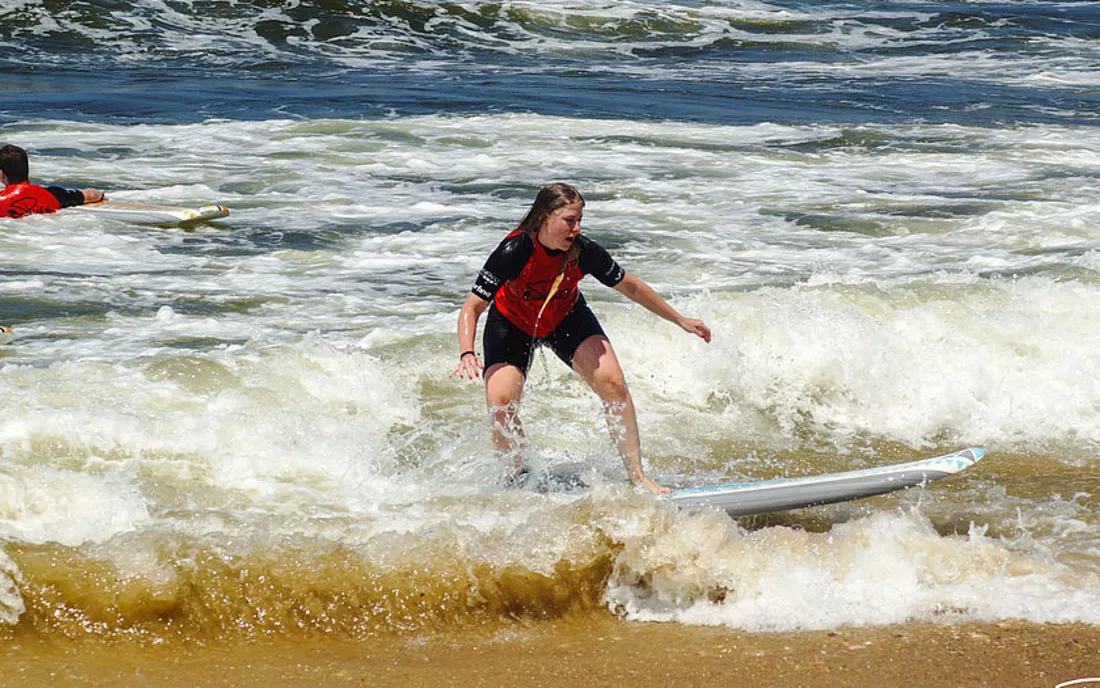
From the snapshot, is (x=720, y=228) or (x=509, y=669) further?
(x=720, y=228)

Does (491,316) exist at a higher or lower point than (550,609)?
higher

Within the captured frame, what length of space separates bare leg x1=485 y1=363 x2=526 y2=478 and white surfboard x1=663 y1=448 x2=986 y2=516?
31.0 inches

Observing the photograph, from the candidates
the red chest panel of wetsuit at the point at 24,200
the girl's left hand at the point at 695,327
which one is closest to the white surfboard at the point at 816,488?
the girl's left hand at the point at 695,327

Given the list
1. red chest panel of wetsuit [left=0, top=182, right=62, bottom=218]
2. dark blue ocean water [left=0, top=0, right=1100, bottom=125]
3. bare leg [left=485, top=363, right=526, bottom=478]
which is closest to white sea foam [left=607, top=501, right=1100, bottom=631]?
bare leg [left=485, top=363, right=526, bottom=478]

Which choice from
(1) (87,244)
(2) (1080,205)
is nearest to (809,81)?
(2) (1080,205)

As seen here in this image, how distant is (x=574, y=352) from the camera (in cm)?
580

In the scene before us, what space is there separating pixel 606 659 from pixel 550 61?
22669 mm

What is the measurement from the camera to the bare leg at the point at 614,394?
570cm

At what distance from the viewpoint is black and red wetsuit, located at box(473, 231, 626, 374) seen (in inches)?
223

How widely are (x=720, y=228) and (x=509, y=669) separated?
8.66m

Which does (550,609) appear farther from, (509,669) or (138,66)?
(138,66)

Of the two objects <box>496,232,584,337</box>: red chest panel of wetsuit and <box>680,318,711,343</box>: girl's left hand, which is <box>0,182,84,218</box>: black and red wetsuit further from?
<box>680,318,711,343</box>: girl's left hand

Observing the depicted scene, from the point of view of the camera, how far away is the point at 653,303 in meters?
5.86

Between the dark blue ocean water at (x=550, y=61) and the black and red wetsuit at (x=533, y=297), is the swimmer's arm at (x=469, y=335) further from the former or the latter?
the dark blue ocean water at (x=550, y=61)
